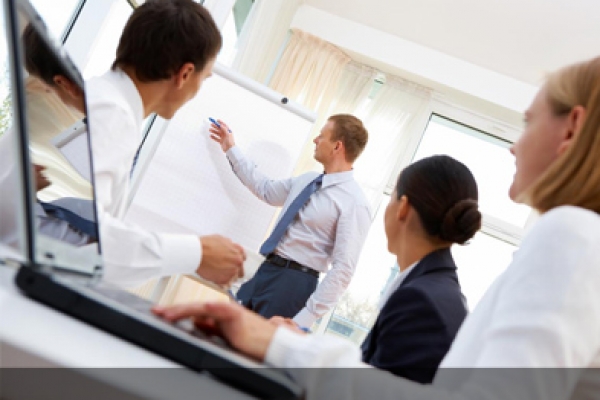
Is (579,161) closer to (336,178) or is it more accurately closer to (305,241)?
(305,241)

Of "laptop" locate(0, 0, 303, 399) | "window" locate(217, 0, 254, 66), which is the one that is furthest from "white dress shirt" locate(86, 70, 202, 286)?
"window" locate(217, 0, 254, 66)

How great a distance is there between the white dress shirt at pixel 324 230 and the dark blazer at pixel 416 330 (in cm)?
175

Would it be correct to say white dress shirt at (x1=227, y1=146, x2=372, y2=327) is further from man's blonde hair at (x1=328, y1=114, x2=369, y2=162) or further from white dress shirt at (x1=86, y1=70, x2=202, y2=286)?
white dress shirt at (x1=86, y1=70, x2=202, y2=286)

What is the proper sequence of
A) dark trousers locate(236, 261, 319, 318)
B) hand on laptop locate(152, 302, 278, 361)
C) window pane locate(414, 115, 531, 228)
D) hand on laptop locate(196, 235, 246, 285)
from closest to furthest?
1. hand on laptop locate(152, 302, 278, 361)
2. hand on laptop locate(196, 235, 246, 285)
3. dark trousers locate(236, 261, 319, 318)
4. window pane locate(414, 115, 531, 228)

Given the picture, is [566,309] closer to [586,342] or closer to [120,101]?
[586,342]

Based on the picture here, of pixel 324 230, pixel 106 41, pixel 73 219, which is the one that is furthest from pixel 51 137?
pixel 324 230

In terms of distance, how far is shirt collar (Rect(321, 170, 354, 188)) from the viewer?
127 inches

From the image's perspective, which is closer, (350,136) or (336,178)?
(336,178)

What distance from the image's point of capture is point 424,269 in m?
1.42

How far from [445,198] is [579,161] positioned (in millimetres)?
671

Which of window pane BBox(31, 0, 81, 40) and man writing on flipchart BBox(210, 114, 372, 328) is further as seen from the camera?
man writing on flipchart BBox(210, 114, 372, 328)

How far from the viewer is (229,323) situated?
0.68 metres

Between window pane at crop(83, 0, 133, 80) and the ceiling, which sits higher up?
the ceiling

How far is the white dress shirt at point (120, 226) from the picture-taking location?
44.1 inches
